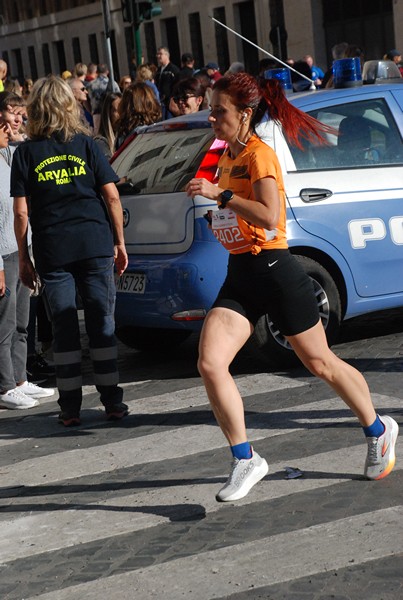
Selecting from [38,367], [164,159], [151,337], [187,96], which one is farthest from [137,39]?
[164,159]

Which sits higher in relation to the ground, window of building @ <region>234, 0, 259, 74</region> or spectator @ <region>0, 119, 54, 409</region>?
spectator @ <region>0, 119, 54, 409</region>

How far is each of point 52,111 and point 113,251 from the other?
0.84m

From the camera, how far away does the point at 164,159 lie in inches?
319

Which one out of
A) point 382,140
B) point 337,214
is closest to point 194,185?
point 337,214

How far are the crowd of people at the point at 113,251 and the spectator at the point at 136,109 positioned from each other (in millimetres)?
11

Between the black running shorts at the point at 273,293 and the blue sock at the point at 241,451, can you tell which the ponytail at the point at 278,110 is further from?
the blue sock at the point at 241,451

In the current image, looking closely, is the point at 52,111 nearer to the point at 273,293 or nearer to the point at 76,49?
the point at 273,293

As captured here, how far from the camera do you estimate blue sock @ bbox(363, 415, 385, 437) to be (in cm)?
540

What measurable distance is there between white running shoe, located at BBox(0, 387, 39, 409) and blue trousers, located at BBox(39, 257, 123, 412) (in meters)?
0.59

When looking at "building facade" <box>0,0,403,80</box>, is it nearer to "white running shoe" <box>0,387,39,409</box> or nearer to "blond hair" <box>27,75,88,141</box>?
"white running shoe" <box>0,387,39,409</box>

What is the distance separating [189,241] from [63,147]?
114 centimetres

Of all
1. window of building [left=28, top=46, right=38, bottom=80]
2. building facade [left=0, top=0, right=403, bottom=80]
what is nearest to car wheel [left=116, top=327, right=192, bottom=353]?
building facade [left=0, top=0, right=403, bottom=80]

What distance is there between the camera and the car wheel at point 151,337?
884 centimetres

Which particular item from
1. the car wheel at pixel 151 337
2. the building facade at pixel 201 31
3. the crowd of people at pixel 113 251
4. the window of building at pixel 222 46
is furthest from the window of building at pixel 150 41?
the car wheel at pixel 151 337
